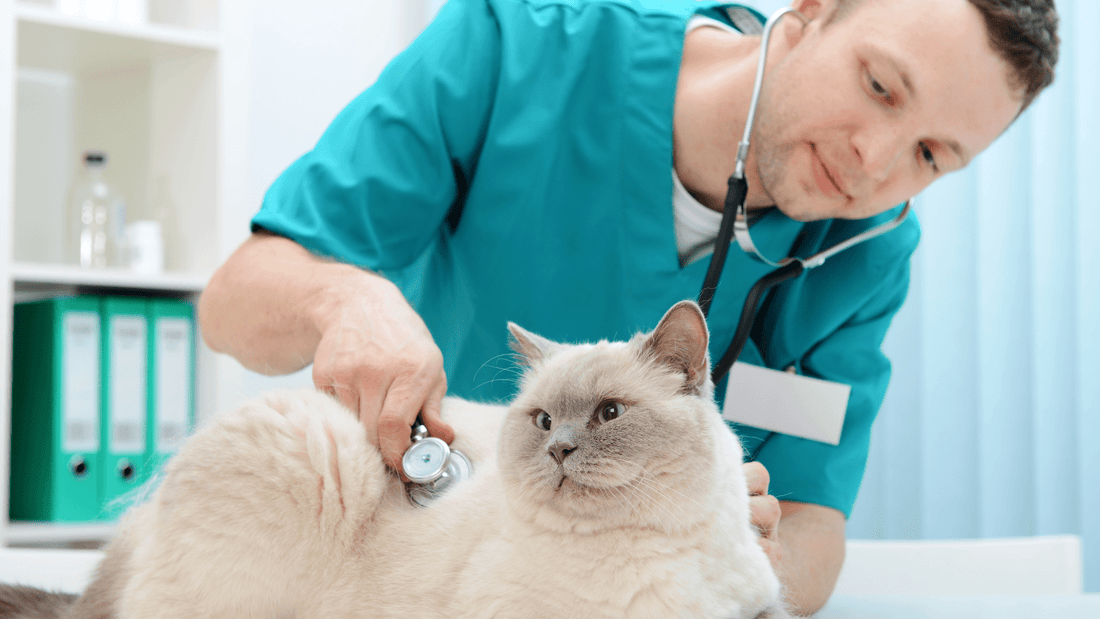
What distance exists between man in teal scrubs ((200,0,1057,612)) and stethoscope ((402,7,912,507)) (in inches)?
2.0

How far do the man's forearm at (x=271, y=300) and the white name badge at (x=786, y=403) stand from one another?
61 cm

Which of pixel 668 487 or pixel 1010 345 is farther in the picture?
pixel 1010 345

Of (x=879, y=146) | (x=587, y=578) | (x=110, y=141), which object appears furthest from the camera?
(x=110, y=141)

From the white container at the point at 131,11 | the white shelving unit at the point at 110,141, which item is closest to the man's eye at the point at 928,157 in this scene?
the white shelving unit at the point at 110,141

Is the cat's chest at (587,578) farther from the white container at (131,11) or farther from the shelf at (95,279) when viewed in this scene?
the white container at (131,11)

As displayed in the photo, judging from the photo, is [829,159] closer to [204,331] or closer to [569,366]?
[569,366]

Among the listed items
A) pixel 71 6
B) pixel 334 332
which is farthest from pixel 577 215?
pixel 71 6

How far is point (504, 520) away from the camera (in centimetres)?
77

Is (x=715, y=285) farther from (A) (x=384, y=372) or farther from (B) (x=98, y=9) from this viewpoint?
(B) (x=98, y=9)

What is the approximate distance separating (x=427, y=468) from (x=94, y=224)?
1820 mm

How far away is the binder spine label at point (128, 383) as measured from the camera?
6.53 feet

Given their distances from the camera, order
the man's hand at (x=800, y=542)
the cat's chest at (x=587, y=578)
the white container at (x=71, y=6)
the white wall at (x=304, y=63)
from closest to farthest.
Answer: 1. the cat's chest at (x=587, y=578)
2. the man's hand at (x=800, y=542)
3. the white container at (x=71, y=6)
4. the white wall at (x=304, y=63)

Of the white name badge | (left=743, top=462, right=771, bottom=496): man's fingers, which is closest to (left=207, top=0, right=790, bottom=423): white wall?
the white name badge

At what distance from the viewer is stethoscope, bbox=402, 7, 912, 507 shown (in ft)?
2.69
